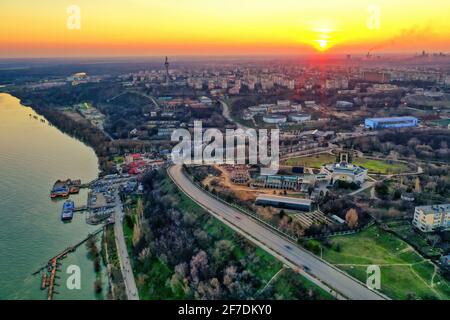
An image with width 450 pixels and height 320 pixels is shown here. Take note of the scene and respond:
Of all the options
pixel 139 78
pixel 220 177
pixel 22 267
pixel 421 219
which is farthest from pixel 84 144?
pixel 139 78

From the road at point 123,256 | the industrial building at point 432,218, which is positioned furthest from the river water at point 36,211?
the industrial building at point 432,218

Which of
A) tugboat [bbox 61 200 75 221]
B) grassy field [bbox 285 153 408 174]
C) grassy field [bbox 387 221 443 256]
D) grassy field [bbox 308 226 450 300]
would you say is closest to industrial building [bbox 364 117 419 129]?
grassy field [bbox 285 153 408 174]

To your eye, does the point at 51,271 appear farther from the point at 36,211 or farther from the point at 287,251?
the point at 287,251

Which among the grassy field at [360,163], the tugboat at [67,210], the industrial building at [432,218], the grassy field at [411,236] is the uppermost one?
the grassy field at [360,163]

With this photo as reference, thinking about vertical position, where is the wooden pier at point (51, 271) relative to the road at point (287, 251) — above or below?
below

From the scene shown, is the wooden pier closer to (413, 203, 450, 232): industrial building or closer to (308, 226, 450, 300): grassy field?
(308, 226, 450, 300): grassy field

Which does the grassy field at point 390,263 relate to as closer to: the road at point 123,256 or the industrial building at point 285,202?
the industrial building at point 285,202
